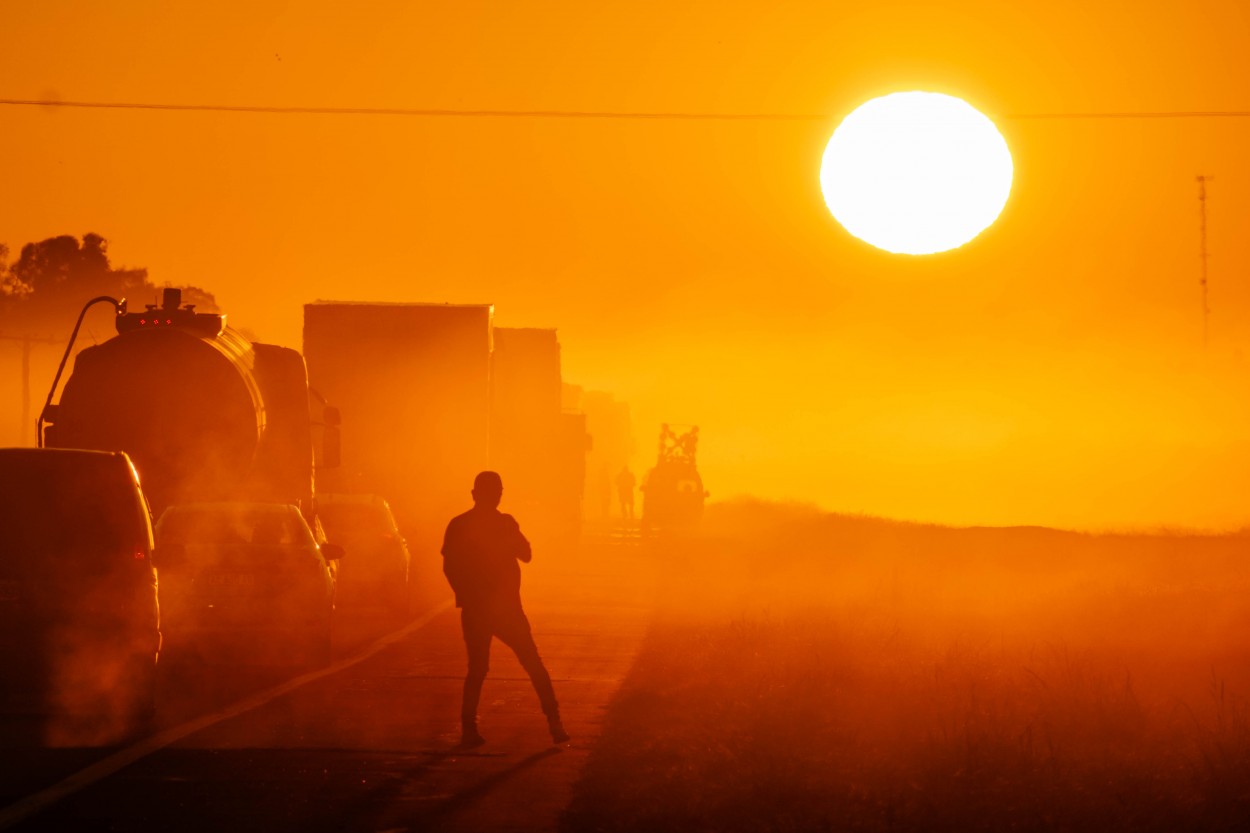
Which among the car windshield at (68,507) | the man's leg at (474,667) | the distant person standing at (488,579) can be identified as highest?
the car windshield at (68,507)

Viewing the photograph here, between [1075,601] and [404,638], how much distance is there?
9003 mm

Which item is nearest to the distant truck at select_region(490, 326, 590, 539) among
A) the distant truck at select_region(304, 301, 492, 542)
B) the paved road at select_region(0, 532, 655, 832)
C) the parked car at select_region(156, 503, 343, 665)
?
the distant truck at select_region(304, 301, 492, 542)

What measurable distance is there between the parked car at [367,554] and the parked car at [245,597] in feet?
25.5

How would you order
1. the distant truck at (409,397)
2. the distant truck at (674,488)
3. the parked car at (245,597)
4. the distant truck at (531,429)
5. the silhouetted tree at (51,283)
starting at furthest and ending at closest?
the silhouetted tree at (51,283), the distant truck at (674,488), the distant truck at (531,429), the distant truck at (409,397), the parked car at (245,597)

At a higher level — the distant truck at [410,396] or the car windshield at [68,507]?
the distant truck at [410,396]

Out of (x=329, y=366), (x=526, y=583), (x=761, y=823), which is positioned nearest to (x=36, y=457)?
(x=761, y=823)

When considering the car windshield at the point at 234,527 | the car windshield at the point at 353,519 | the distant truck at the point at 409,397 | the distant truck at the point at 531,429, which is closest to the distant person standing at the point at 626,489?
the distant truck at the point at 531,429

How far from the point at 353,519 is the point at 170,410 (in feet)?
17.0

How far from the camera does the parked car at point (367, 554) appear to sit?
27891 millimetres

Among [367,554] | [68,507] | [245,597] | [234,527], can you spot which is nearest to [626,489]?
[367,554]

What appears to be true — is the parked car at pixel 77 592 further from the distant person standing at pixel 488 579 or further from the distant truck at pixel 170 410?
the distant truck at pixel 170 410

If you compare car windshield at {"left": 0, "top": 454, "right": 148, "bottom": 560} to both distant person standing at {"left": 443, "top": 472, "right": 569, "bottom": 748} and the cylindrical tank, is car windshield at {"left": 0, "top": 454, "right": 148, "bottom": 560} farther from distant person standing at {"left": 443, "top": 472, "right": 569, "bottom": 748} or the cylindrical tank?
the cylindrical tank

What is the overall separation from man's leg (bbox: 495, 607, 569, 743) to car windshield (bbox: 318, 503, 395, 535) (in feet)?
46.7

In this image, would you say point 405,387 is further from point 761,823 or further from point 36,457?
point 761,823
